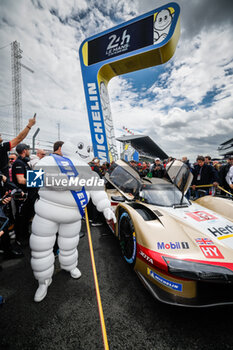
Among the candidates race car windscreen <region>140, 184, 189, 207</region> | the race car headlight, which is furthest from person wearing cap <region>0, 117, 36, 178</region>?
the race car headlight

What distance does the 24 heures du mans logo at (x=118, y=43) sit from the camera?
705 centimetres

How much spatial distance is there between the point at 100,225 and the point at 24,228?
1580 mm

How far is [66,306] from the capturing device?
4.79 feet

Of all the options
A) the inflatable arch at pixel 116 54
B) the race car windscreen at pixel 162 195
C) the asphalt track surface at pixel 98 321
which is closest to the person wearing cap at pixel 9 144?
the asphalt track surface at pixel 98 321

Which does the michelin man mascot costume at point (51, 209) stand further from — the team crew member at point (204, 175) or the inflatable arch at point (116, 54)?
the inflatable arch at point (116, 54)

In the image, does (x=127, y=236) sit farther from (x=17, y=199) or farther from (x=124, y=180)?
(x=17, y=199)

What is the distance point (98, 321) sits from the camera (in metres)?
1.32

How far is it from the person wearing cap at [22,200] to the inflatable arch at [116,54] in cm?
546

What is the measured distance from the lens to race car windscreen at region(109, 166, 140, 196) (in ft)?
8.70

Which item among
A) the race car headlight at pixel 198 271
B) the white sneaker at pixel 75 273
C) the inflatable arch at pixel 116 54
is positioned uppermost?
the inflatable arch at pixel 116 54

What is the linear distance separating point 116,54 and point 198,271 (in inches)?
360

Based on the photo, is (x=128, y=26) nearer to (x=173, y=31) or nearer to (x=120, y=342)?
(x=173, y=31)

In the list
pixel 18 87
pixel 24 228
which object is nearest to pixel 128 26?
pixel 24 228

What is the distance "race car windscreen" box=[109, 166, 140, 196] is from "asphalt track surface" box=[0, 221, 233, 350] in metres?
1.33
